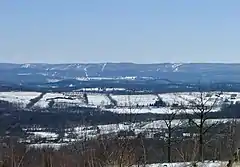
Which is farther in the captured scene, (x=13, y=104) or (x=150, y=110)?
(x=13, y=104)

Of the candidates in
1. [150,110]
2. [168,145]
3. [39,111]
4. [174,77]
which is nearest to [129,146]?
[168,145]

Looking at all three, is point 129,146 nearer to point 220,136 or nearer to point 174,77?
point 220,136

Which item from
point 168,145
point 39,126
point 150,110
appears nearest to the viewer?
point 168,145

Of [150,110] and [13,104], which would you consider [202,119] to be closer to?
[150,110]

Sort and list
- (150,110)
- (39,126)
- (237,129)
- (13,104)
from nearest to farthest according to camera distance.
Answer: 1. (237,129)
2. (150,110)
3. (39,126)
4. (13,104)

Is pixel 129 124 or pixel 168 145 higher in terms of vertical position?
pixel 129 124

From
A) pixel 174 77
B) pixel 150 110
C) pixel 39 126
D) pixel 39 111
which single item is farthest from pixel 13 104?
pixel 174 77

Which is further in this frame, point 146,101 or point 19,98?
point 19,98

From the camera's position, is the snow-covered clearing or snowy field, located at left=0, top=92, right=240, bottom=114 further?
the snow-covered clearing

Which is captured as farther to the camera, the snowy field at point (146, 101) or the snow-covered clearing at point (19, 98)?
the snow-covered clearing at point (19, 98)

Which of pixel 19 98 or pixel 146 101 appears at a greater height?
pixel 146 101
